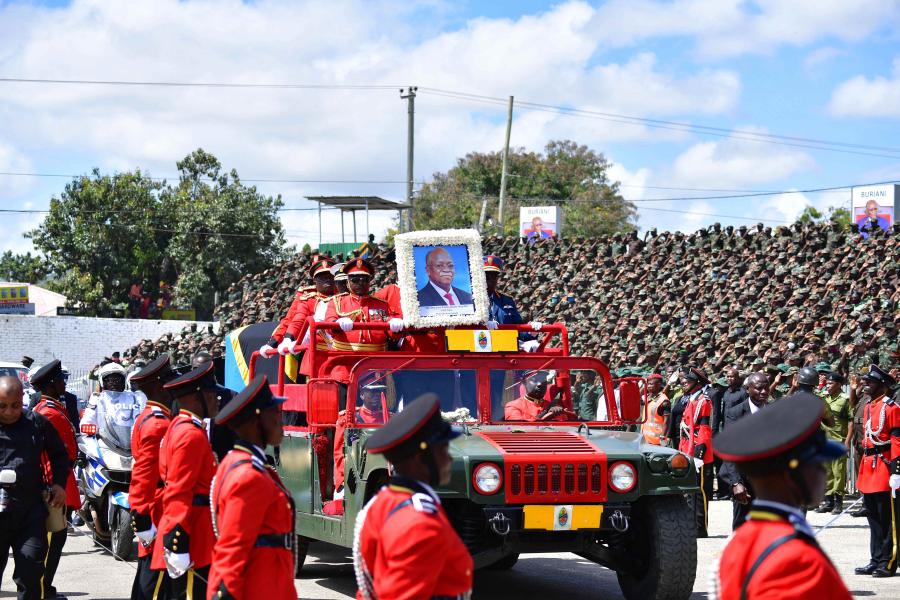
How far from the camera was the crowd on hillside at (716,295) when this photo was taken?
2009cm

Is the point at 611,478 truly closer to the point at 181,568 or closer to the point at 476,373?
the point at 476,373

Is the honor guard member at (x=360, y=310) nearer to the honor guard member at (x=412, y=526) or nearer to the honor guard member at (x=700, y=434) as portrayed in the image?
the honor guard member at (x=700, y=434)

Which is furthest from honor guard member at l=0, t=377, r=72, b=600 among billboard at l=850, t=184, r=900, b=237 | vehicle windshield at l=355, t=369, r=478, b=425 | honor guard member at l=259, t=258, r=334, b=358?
billboard at l=850, t=184, r=900, b=237

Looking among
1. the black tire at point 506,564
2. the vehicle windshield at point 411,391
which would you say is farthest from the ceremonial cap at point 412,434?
the black tire at point 506,564

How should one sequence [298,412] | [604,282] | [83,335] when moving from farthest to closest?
[83,335] → [604,282] → [298,412]

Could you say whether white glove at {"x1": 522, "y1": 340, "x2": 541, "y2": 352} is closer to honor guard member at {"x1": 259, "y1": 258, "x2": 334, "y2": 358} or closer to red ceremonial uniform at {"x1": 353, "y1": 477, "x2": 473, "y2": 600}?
honor guard member at {"x1": 259, "y1": 258, "x2": 334, "y2": 358}

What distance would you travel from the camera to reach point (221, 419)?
17.7 ft

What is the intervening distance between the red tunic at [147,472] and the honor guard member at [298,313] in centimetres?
354

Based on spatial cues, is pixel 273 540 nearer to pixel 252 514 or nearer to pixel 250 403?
pixel 252 514

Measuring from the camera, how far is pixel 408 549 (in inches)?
158

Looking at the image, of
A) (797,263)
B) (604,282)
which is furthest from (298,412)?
(604,282)

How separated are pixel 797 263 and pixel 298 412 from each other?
1506 cm

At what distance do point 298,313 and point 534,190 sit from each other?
5259cm

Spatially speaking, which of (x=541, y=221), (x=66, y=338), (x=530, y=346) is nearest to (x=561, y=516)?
(x=530, y=346)
